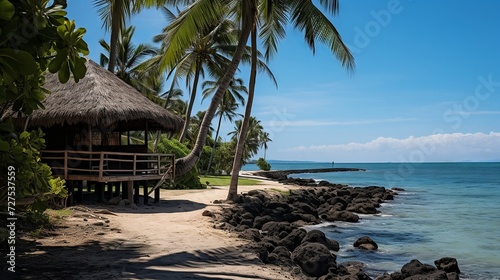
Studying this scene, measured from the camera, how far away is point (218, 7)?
13320 millimetres

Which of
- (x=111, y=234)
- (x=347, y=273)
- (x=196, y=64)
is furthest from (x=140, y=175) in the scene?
(x=196, y=64)

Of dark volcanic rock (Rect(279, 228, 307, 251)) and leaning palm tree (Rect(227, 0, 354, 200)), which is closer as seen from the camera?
dark volcanic rock (Rect(279, 228, 307, 251))

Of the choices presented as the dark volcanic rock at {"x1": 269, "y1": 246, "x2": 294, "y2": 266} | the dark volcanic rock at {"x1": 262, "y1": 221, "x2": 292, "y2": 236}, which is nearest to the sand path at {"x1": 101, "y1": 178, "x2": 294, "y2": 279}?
the dark volcanic rock at {"x1": 269, "y1": 246, "x2": 294, "y2": 266}

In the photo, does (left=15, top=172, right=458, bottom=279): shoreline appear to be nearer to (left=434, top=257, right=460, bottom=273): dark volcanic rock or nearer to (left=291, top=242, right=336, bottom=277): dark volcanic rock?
(left=291, top=242, right=336, bottom=277): dark volcanic rock

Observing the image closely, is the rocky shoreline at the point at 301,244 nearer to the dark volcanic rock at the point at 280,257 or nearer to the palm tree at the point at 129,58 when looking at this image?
the dark volcanic rock at the point at 280,257

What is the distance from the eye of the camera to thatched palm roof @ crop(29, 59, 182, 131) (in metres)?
12.0

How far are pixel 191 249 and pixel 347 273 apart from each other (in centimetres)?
305

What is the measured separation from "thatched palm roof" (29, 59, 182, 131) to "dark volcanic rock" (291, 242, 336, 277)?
6774 millimetres

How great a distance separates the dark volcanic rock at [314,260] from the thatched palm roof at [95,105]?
267 inches

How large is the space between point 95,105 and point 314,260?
7732 millimetres

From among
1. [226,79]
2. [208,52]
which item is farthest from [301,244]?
[208,52]

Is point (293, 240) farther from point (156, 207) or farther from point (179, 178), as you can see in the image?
point (179, 178)

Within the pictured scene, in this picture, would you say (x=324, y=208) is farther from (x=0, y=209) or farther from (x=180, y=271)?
(x=0, y=209)

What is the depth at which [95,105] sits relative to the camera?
39.9 feet
